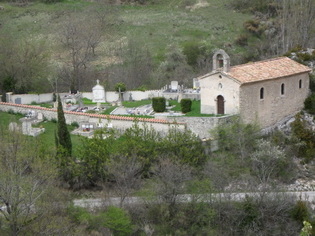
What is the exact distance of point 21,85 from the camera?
49125mm

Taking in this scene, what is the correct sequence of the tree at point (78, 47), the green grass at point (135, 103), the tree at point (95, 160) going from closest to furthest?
the tree at point (95, 160)
the green grass at point (135, 103)
the tree at point (78, 47)

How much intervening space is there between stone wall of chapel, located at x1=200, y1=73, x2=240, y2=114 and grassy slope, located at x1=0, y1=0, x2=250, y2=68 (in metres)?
28.7

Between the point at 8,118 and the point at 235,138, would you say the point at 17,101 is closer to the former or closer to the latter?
the point at 8,118

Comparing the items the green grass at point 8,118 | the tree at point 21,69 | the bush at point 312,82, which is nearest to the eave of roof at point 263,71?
the bush at point 312,82

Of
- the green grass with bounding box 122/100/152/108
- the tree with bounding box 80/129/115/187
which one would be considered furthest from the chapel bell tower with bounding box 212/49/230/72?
the tree with bounding box 80/129/115/187

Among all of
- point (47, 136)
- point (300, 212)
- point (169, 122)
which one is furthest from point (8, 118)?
point (300, 212)

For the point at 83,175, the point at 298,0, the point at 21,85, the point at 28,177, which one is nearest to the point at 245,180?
the point at 83,175

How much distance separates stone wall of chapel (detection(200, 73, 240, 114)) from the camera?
1442 inches

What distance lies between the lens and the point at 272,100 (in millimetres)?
38812

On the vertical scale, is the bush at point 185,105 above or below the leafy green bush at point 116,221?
above

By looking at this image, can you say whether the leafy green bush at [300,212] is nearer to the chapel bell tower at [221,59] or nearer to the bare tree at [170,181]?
the bare tree at [170,181]

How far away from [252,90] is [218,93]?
244cm

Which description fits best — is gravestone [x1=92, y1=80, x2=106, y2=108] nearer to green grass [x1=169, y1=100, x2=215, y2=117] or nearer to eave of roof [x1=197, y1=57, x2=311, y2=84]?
green grass [x1=169, y1=100, x2=215, y2=117]

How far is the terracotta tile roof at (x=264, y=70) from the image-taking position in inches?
1449
